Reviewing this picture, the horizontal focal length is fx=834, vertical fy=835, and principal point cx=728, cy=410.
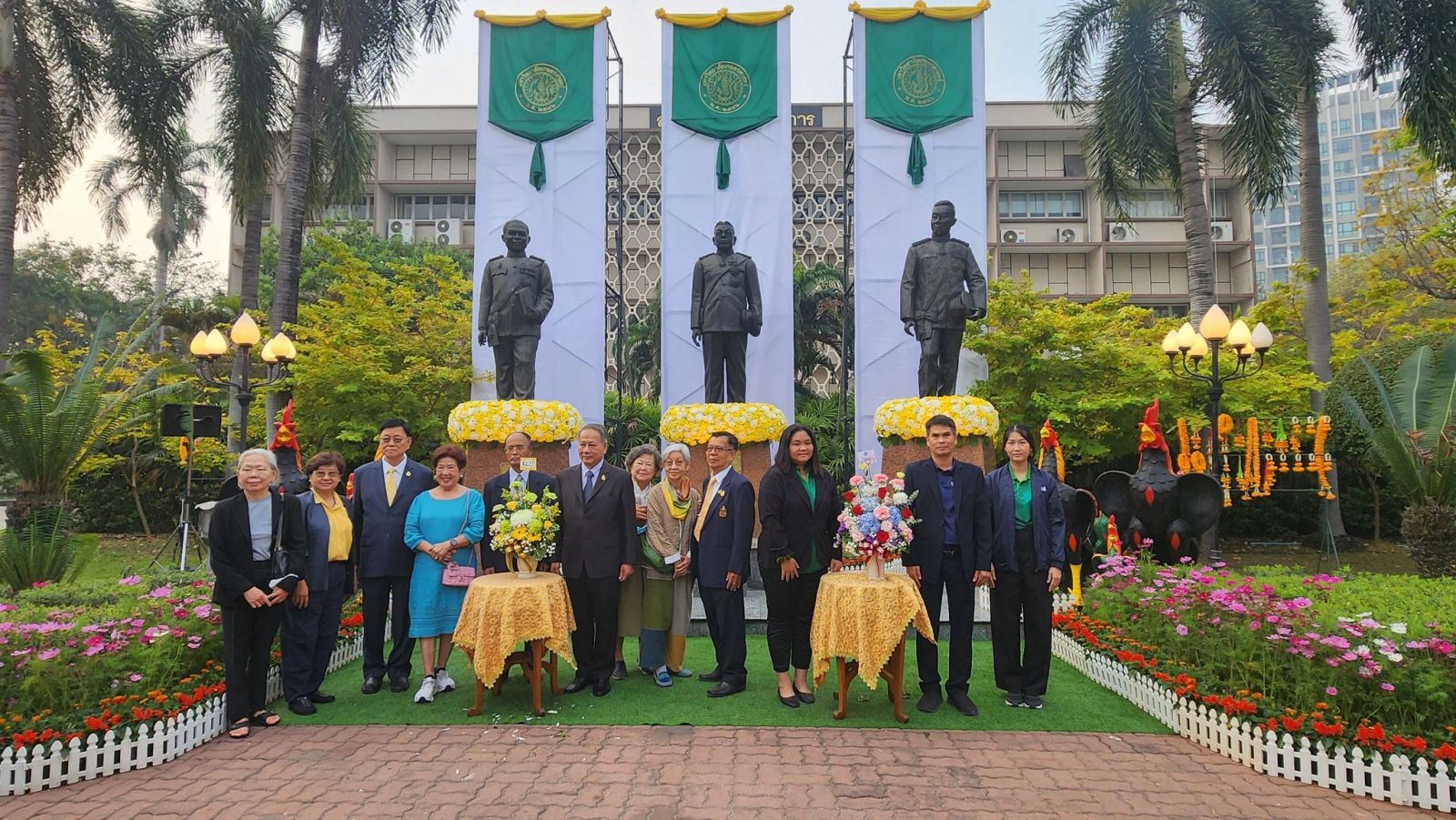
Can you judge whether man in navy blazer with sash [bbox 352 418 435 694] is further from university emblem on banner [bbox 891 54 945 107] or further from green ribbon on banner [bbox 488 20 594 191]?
university emblem on banner [bbox 891 54 945 107]

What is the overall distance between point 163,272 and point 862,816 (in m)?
31.3

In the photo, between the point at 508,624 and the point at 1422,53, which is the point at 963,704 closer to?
the point at 508,624

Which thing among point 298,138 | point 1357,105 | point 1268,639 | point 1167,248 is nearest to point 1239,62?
point 1268,639

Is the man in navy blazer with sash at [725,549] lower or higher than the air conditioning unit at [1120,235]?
lower

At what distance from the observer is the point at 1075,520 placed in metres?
6.83

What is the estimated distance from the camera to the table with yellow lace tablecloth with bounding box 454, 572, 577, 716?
179 inches

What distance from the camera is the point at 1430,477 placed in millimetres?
7926

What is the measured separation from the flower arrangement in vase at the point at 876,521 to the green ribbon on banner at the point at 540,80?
27.0 ft

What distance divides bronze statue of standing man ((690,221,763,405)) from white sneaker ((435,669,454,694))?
5016mm

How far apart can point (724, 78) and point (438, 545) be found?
27.6 ft

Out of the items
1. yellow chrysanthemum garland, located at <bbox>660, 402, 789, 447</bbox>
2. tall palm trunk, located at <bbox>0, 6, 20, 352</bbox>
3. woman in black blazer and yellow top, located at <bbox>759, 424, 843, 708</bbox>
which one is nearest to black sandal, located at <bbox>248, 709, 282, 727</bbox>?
woman in black blazer and yellow top, located at <bbox>759, 424, 843, 708</bbox>

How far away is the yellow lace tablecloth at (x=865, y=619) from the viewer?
4.38m

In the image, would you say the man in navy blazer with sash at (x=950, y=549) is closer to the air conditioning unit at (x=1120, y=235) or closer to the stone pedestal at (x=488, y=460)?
the stone pedestal at (x=488, y=460)

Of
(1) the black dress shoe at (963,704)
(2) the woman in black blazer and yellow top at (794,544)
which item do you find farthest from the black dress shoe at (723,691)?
(1) the black dress shoe at (963,704)
